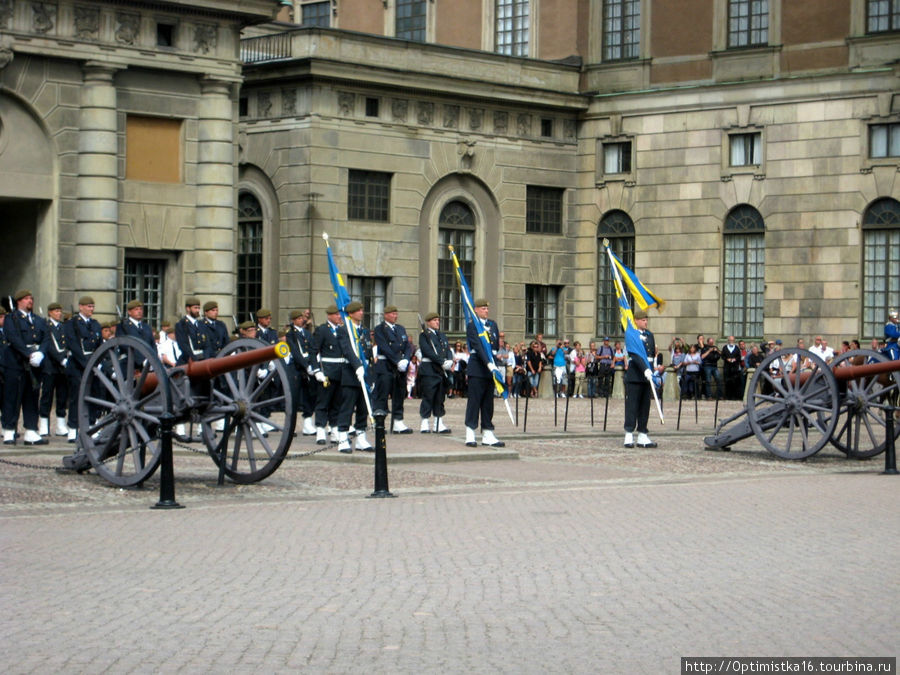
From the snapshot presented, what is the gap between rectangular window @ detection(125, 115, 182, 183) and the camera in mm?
31547

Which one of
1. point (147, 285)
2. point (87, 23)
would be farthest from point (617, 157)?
point (87, 23)

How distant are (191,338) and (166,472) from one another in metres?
7.93

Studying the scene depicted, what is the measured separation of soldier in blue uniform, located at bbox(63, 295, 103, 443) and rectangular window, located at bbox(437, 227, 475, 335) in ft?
65.6

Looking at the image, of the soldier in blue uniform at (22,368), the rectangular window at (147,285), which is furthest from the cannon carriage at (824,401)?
the rectangular window at (147,285)

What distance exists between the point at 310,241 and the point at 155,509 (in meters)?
24.1

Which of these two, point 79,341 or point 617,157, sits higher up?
point 617,157

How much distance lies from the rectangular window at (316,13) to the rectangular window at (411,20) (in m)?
2.25

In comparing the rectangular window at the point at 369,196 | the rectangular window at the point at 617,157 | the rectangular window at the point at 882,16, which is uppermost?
the rectangular window at the point at 882,16

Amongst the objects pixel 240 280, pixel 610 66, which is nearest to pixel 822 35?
pixel 610 66

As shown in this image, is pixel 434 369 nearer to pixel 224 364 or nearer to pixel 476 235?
pixel 224 364

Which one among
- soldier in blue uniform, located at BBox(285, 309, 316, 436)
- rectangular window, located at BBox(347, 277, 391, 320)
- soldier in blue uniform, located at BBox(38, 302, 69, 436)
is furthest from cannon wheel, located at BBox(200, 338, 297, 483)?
rectangular window, located at BBox(347, 277, 391, 320)

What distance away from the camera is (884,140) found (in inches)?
1505

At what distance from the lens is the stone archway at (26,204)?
98.5 ft

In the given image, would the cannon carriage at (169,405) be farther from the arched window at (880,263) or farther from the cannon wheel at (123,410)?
the arched window at (880,263)
